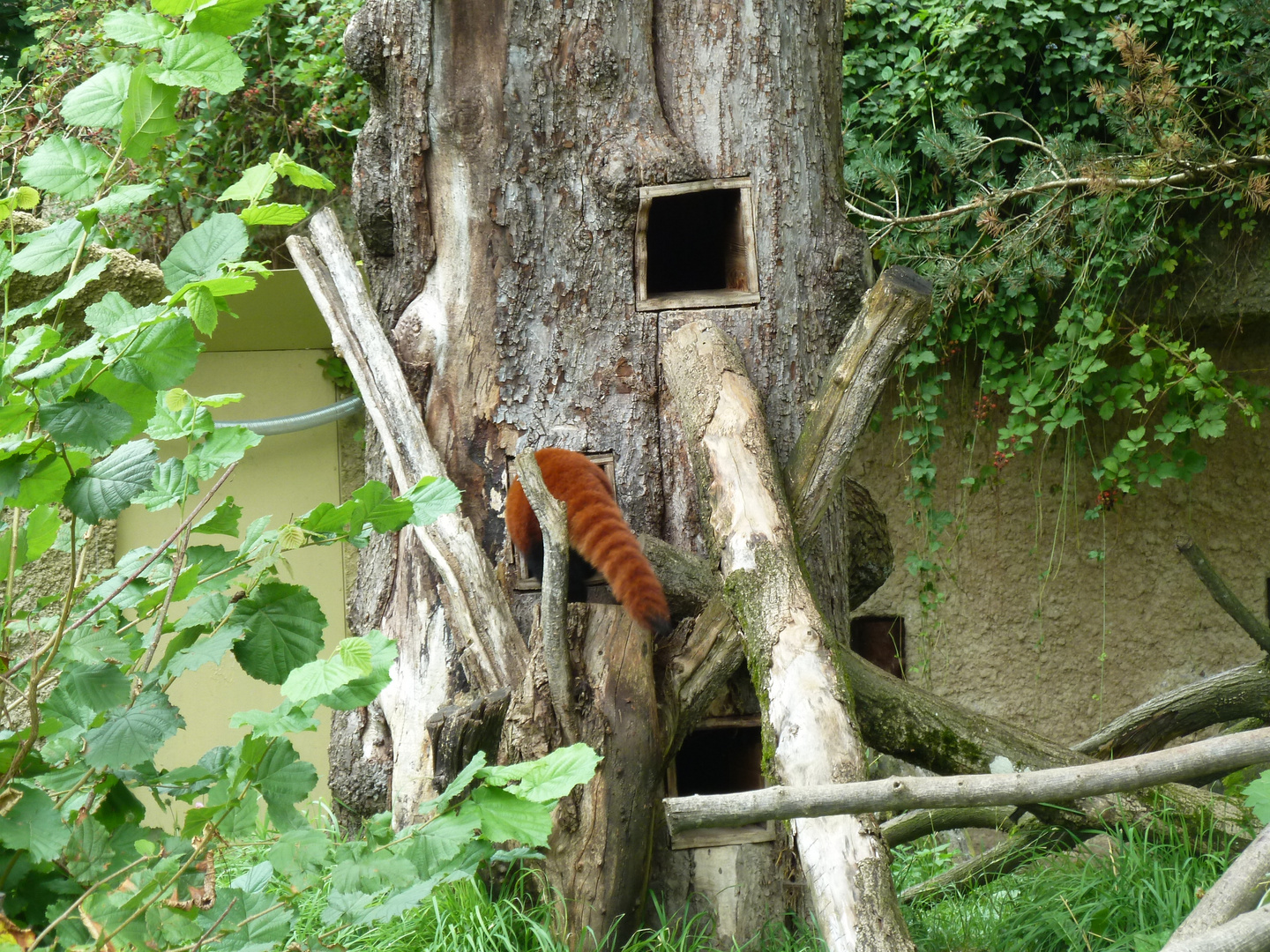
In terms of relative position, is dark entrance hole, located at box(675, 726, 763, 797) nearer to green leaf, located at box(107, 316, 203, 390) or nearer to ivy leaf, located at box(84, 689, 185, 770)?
ivy leaf, located at box(84, 689, 185, 770)

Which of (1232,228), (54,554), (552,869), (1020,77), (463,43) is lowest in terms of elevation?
(552,869)

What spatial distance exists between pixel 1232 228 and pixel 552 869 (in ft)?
13.7

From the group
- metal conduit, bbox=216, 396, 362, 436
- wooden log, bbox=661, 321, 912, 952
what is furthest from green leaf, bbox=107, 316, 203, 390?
metal conduit, bbox=216, 396, 362, 436

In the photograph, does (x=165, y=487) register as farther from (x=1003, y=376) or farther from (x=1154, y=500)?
(x=1154, y=500)

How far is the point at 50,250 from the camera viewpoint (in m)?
1.41

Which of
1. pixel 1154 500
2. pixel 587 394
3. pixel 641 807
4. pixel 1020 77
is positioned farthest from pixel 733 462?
pixel 1154 500

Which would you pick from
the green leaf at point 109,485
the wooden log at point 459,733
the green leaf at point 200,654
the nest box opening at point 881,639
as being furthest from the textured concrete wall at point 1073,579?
the green leaf at point 109,485

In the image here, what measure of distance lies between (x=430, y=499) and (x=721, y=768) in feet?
6.70

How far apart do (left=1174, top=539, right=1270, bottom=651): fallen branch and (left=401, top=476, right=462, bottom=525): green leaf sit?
2662 mm

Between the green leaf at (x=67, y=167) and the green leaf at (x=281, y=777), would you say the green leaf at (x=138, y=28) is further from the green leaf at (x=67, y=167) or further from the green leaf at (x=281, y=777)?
the green leaf at (x=281, y=777)

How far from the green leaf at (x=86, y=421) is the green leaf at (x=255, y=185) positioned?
1.09ft

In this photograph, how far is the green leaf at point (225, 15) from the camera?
134 cm

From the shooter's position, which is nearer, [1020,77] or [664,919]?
[664,919]

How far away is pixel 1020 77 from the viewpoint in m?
4.76
